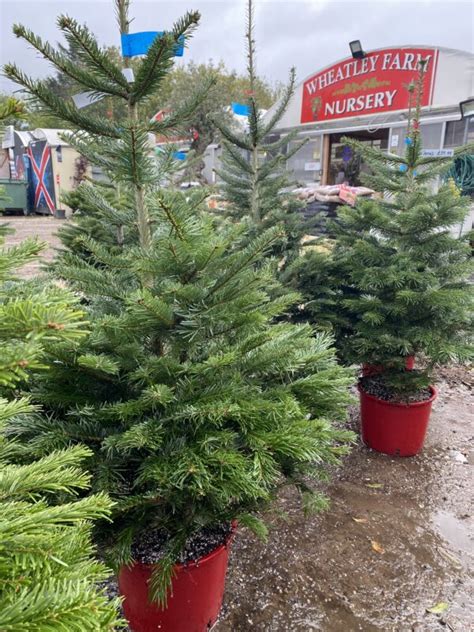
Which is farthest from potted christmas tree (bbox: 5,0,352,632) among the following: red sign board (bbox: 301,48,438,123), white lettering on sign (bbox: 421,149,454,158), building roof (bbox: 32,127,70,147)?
building roof (bbox: 32,127,70,147)

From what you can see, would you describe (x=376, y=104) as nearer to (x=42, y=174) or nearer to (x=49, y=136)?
(x=49, y=136)

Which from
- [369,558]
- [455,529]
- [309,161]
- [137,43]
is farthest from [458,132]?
[137,43]

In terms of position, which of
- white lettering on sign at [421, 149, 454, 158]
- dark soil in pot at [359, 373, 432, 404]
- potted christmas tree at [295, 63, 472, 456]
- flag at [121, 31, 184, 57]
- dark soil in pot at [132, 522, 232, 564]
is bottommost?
dark soil in pot at [359, 373, 432, 404]

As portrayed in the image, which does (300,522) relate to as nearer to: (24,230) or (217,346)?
(217,346)

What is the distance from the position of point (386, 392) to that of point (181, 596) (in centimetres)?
228

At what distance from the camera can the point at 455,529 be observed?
281cm

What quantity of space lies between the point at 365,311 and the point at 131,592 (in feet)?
7.78

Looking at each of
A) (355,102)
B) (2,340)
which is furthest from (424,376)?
(355,102)

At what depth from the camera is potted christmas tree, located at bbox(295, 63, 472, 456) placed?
3191 mm

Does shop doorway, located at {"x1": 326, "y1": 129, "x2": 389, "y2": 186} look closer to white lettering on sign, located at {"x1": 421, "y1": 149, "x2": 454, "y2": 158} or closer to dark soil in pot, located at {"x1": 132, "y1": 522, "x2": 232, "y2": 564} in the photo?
white lettering on sign, located at {"x1": 421, "y1": 149, "x2": 454, "y2": 158}

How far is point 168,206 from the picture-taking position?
1.38m

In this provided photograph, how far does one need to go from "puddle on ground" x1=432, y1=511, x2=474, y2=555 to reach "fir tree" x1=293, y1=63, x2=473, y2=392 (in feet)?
2.87

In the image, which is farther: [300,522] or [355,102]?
[355,102]

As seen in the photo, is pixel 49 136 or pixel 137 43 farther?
pixel 49 136
